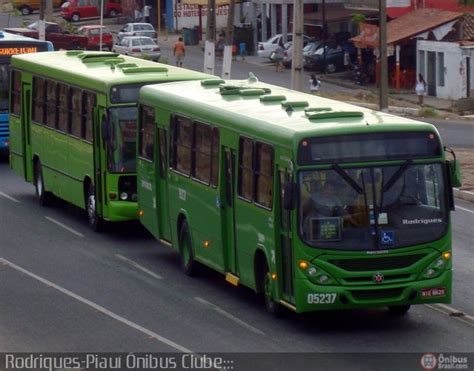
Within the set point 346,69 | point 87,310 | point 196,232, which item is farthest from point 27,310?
point 346,69

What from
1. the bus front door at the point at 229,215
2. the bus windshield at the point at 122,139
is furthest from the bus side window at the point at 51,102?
the bus front door at the point at 229,215

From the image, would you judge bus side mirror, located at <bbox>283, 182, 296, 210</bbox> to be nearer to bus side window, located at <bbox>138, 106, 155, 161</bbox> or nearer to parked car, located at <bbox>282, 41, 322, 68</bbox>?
bus side window, located at <bbox>138, 106, 155, 161</bbox>

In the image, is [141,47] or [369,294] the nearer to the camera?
[369,294]

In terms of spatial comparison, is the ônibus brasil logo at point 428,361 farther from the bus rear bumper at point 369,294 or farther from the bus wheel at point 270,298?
the bus wheel at point 270,298

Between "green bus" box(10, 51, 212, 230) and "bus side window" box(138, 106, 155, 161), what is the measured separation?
1049 mm

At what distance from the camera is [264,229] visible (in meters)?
16.4

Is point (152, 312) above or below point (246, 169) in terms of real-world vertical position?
below

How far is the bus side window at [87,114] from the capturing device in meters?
23.7

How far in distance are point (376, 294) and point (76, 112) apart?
10.4 m

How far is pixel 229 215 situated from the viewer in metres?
17.9

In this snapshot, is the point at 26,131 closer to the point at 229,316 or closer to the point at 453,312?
the point at 229,316

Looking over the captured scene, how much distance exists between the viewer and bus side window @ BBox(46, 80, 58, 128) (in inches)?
1017

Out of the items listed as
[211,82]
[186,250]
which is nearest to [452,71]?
[211,82]

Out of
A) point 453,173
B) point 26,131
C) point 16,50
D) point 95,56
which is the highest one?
point 95,56
